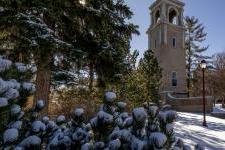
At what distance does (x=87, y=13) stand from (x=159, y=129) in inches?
360

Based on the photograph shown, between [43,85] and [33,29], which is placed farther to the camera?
[43,85]

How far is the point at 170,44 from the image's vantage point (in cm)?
3812

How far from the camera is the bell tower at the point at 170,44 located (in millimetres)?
37188

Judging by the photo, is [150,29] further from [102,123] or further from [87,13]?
[102,123]

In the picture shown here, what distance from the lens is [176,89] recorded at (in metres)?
37.3

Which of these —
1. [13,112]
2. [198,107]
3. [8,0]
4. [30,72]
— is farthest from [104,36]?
[198,107]

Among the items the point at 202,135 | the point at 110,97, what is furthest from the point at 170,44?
the point at 110,97

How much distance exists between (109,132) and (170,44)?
118 ft

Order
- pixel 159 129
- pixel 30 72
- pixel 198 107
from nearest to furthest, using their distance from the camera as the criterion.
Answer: pixel 159 129 < pixel 30 72 < pixel 198 107

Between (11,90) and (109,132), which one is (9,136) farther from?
(109,132)

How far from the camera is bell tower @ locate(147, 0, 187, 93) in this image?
122 ft

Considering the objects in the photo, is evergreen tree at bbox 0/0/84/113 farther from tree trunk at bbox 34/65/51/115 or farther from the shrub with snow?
the shrub with snow

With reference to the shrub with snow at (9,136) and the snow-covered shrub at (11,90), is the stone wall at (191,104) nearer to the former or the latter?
the snow-covered shrub at (11,90)

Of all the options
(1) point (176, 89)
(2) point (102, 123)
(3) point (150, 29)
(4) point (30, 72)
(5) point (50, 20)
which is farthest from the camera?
(3) point (150, 29)
